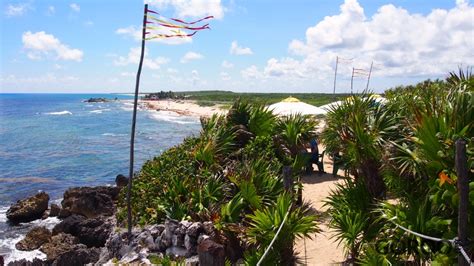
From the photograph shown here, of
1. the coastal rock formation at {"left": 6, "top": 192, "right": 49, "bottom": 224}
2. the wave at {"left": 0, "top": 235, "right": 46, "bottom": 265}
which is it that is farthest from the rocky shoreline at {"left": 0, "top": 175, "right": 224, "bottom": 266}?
the wave at {"left": 0, "top": 235, "right": 46, "bottom": 265}

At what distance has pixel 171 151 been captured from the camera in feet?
40.3

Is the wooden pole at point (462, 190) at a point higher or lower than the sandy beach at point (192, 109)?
higher

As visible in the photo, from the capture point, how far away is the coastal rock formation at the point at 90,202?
52.5 feet

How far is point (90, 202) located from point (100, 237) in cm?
331

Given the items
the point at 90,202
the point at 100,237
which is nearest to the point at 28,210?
the point at 90,202

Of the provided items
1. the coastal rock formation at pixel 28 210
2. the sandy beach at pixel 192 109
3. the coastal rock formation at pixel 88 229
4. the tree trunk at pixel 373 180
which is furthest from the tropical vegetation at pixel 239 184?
the sandy beach at pixel 192 109

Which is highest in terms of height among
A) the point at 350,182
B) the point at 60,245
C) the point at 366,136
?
the point at 366,136

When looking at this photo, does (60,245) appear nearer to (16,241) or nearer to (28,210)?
(16,241)

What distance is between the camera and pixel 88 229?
13.3 meters

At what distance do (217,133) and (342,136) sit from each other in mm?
4470

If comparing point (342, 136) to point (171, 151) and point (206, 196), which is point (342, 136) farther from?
point (171, 151)

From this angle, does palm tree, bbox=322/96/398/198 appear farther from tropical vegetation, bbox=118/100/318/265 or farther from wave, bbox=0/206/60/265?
wave, bbox=0/206/60/265

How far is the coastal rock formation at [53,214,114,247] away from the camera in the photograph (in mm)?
12992

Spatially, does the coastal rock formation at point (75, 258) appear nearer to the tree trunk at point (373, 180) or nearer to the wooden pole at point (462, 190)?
the tree trunk at point (373, 180)
